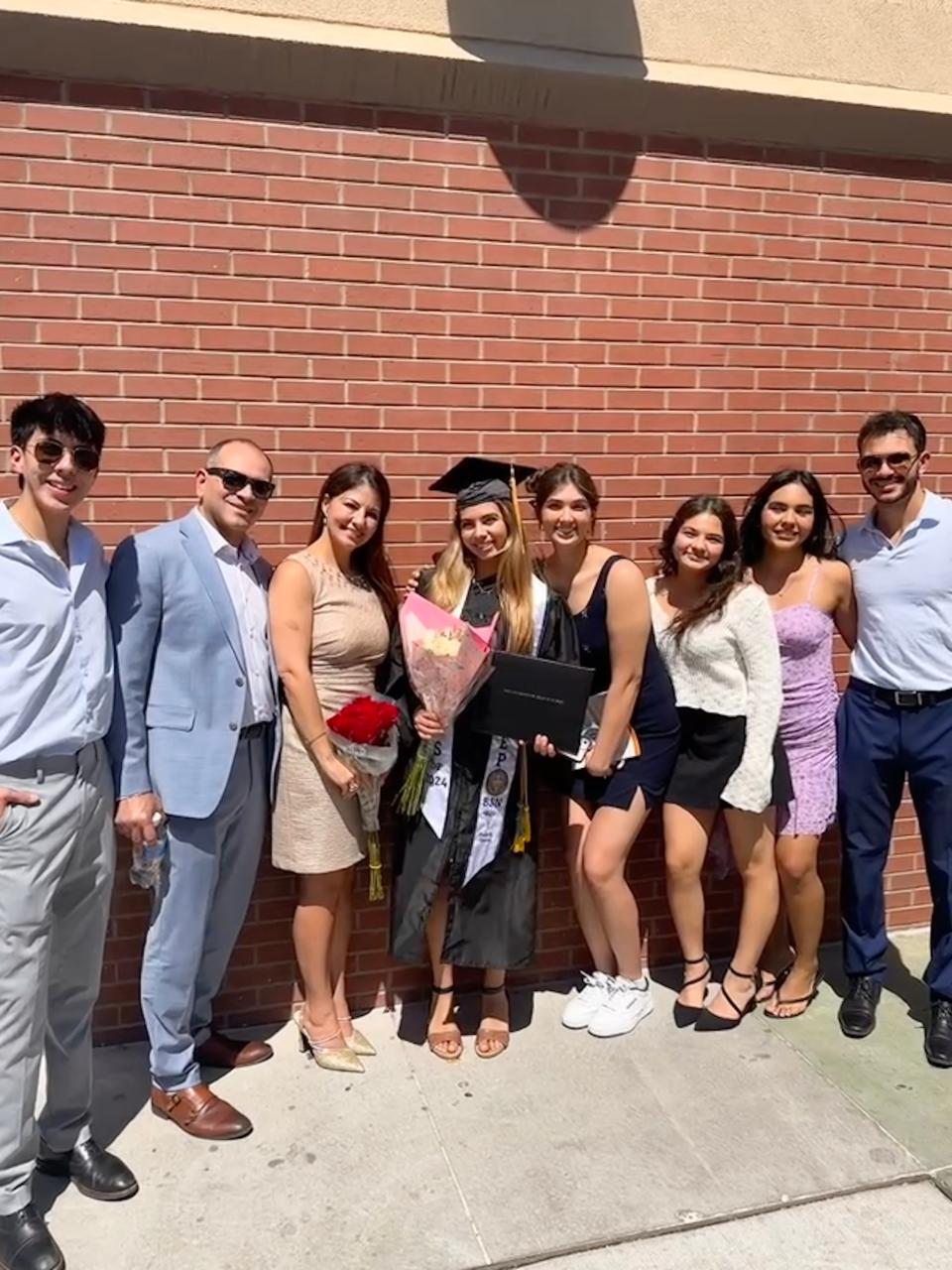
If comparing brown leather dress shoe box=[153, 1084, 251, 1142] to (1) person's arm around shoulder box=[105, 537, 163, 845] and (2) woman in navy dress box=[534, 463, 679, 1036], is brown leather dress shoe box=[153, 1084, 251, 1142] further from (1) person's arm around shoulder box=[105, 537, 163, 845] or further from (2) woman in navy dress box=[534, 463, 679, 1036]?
(2) woman in navy dress box=[534, 463, 679, 1036]

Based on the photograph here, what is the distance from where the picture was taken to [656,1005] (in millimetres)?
4047

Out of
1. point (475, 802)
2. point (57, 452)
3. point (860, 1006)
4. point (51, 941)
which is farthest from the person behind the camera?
point (860, 1006)

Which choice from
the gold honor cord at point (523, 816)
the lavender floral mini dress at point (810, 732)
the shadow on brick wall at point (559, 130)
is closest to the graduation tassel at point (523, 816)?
the gold honor cord at point (523, 816)

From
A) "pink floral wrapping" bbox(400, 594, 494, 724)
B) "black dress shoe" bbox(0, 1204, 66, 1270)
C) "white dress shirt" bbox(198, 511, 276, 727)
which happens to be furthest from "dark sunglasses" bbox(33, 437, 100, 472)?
"black dress shoe" bbox(0, 1204, 66, 1270)

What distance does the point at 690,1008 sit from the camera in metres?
3.94

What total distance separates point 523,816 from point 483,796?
17 centimetres

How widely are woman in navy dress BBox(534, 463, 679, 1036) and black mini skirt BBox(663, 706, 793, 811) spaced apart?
0.07 meters

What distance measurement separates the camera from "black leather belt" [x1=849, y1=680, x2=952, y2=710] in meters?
3.65

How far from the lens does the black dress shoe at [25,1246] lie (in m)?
2.62

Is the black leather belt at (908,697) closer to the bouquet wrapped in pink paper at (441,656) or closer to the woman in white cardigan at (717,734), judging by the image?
the woman in white cardigan at (717,734)

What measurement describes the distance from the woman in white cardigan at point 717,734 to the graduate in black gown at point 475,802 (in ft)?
1.70

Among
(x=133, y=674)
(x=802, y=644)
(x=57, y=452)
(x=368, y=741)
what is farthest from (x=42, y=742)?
(x=802, y=644)

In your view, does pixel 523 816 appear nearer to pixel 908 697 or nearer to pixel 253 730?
pixel 253 730

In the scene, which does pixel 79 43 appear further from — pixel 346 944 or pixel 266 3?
pixel 346 944
